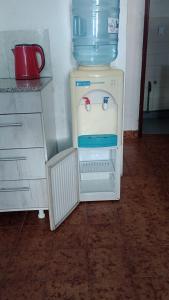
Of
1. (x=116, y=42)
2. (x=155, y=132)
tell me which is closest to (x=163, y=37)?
(x=155, y=132)

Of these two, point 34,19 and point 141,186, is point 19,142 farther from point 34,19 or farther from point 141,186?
point 141,186

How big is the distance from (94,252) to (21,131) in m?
0.83

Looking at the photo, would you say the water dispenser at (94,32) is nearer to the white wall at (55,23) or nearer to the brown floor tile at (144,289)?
the white wall at (55,23)

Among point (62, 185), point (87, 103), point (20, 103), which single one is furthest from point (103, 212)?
point (20, 103)

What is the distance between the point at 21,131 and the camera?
5.18 feet

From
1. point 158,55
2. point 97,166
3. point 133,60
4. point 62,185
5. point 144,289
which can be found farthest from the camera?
point 158,55

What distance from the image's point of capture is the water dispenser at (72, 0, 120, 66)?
1.84 m

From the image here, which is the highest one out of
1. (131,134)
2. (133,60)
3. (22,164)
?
(133,60)

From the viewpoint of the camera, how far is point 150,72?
381cm

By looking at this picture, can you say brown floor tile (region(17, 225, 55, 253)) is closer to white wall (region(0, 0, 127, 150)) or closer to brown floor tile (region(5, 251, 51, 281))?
brown floor tile (region(5, 251, 51, 281))

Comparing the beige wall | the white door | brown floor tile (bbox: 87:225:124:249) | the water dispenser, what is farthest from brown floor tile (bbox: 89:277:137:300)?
the beige wall

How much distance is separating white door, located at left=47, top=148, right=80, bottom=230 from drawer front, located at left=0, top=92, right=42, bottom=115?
1.12 feet

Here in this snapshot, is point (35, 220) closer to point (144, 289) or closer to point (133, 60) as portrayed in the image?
point (144, 289)

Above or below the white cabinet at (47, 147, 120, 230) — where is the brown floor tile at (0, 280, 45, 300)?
below
